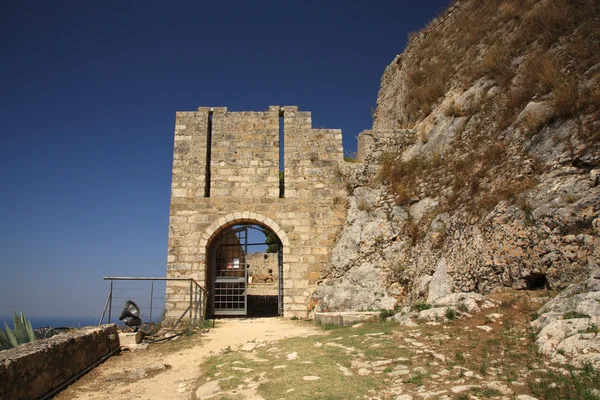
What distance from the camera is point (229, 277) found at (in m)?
12.7

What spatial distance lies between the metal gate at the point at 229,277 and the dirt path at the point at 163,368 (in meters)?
2.76

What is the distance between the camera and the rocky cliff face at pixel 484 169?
247 inches

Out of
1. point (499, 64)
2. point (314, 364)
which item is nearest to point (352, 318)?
point (314, 364)

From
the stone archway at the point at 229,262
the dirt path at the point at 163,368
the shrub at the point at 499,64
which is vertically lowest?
the dirt path at the point at 163,368

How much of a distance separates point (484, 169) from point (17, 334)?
31.9ft

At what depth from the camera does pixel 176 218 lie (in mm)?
12172

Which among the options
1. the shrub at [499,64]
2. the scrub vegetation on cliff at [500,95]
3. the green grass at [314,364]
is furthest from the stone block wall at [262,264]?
the green grass at [314,364]

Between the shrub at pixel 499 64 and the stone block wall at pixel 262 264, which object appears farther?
the stone block wall at pixel 262 264

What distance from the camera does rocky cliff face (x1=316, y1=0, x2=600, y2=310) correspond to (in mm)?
6262

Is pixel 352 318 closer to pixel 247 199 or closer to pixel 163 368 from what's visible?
pixel 163 368

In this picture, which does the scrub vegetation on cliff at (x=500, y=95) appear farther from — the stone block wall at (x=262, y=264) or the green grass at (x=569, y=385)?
the stone block wall at (x=262, y=264)

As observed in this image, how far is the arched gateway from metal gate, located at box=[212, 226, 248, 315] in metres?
0.03

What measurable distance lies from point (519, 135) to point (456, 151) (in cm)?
202

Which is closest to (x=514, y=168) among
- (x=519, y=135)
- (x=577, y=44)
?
(x=519, y=135)
